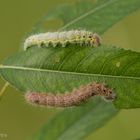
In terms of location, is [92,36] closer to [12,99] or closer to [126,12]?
[126,12]

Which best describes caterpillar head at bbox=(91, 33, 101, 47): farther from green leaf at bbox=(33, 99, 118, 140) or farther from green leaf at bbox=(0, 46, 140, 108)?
green leaf at bbox=(33, 99, 118, 140)

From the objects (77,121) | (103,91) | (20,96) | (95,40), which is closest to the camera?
(103,91)

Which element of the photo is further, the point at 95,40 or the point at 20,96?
the point at 20,96

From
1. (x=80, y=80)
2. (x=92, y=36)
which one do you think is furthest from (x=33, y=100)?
(x=92, y=36)

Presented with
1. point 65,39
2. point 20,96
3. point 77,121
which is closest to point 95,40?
point 65,39

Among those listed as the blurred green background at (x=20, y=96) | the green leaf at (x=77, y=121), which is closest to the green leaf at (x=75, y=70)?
the green leaf at (x=77, y=121)

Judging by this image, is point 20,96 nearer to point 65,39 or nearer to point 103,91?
point 65,39
